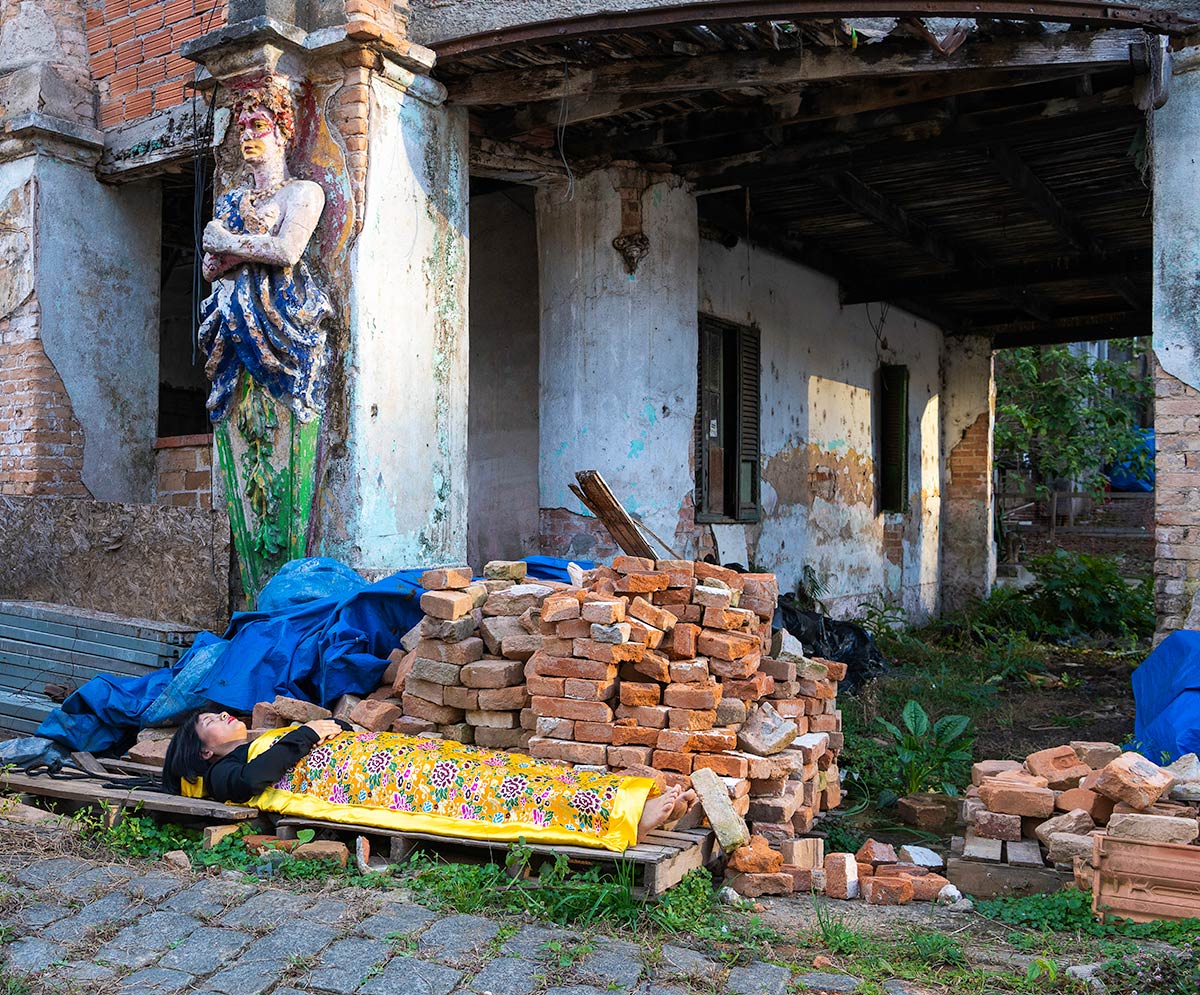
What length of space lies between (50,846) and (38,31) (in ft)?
21.0

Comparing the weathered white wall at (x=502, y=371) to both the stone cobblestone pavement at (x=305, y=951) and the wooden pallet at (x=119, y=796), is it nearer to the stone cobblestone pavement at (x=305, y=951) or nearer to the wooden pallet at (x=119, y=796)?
the wooden pallet at (x=119, y=796)

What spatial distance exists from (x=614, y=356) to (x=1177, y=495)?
3.54 m

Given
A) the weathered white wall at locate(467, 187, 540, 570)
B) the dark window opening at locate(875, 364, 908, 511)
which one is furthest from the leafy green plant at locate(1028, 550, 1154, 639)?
the weathered white wall at locate(467, 187, 540, 570)

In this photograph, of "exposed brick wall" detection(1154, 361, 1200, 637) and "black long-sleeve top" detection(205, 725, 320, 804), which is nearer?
"black long-sleeve top" detection(205, 725, 320, 804)

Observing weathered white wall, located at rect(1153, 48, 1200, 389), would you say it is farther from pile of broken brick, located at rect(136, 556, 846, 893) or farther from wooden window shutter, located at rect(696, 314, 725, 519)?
wooden window shutter, located at rect(696, 314, 725, 519)

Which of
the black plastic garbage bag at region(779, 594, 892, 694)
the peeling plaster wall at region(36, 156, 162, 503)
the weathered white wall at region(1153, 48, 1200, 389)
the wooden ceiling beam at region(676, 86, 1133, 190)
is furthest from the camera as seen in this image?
the black plastic garbage bag at region(779, 594, 892, 694)

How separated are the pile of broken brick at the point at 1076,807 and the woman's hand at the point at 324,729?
263cm

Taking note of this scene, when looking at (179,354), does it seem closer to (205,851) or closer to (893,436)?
(893,436)

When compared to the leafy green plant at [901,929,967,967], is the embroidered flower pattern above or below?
above

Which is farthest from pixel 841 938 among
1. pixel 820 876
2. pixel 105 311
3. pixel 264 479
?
pixel 105 311

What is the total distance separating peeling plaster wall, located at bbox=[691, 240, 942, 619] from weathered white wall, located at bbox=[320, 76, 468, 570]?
3.08 metres

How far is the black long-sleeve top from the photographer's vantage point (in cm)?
454

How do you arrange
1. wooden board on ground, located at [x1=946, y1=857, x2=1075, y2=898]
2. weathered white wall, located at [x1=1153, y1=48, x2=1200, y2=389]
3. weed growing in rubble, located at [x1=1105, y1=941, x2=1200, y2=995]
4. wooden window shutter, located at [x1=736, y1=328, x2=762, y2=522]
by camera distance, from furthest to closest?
wooden window shutter, located at [x1=736, y1=328, x2=762, y2=522] < weathered white wall, located at [x1=1153, y1=48, x2=1200, y2=389] < wooden board on ground, located at [x1=946, y1=857, x2=1075, y2=898] < weed growing in rubble, located at [x1=1105, y1=941, x2=1200, y2=995]

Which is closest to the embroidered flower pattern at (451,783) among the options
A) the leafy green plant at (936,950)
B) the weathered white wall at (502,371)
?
the leafy green plant at (936,950)
